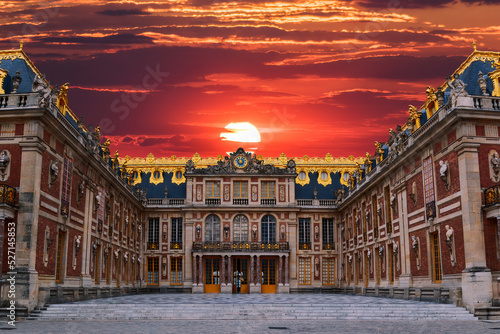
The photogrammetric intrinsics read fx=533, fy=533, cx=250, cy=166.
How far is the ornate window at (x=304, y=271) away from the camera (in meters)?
49.4

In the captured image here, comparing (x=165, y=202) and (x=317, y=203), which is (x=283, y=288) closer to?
(x=317, y=203)

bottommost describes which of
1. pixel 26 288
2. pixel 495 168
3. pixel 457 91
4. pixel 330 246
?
pixel 26 288

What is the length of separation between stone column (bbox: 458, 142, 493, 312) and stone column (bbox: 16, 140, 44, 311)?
1748 centimetres

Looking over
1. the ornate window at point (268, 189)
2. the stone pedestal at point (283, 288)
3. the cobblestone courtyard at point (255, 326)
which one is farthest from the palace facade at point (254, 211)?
the cobblestone courtyard at point (255, 326)

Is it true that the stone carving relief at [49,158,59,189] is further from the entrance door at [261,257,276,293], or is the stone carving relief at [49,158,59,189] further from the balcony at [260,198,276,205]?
the balcony at [260,198,276,205]

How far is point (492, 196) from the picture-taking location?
21641 mm

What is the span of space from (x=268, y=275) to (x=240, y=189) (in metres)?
8.41

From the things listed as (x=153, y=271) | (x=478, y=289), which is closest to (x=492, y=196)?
(x=478, y=289)

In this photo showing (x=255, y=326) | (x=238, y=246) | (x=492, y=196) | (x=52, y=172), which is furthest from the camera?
(x=238, y=246)

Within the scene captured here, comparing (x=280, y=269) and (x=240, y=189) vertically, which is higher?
(x=240, y=189)

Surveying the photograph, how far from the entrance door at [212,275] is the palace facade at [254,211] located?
9 cm

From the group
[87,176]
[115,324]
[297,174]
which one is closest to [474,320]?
[115,324]

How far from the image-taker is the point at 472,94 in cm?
2445

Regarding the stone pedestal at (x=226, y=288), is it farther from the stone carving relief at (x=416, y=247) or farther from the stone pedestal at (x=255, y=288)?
the stone carving relief at (x=416, y=247)
